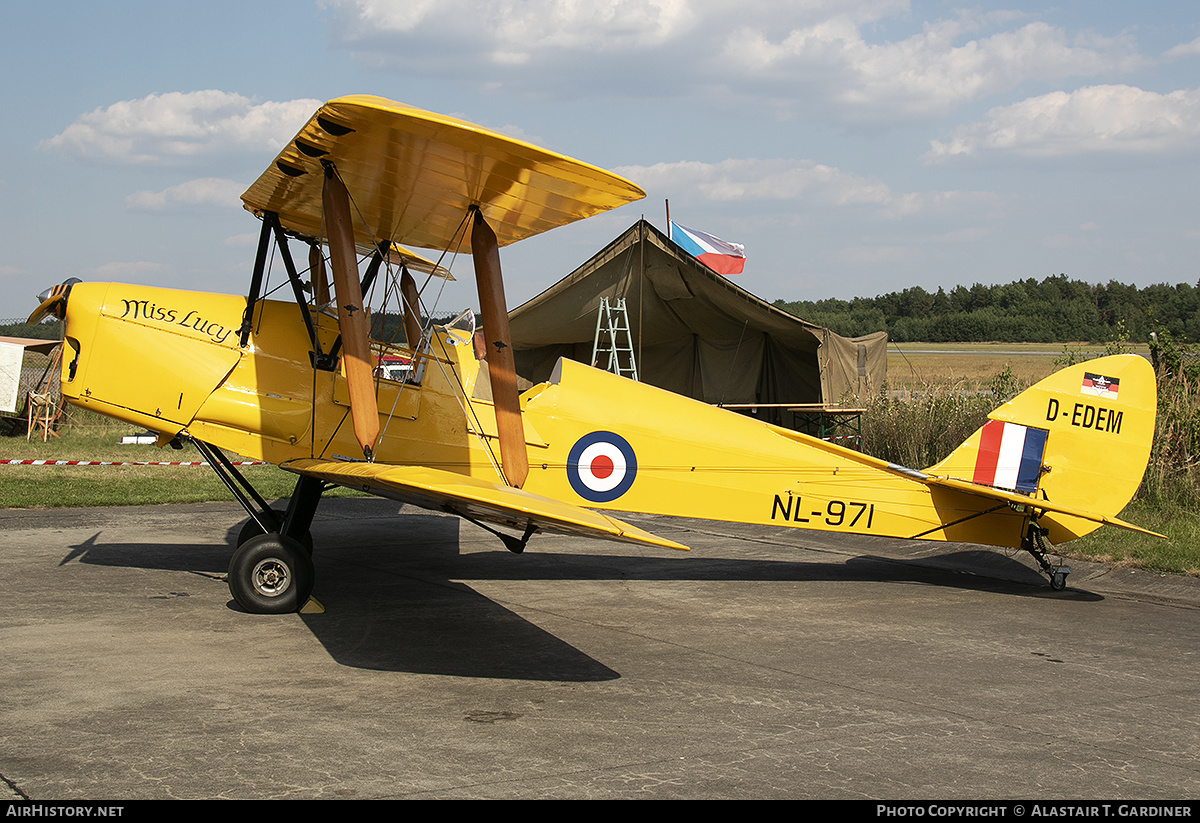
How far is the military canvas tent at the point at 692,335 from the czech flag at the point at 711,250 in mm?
1175

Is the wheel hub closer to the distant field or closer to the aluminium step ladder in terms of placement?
the aluminium step ladder

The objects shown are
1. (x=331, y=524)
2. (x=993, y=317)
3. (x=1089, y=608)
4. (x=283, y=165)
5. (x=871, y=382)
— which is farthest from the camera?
(x=993, y=317)

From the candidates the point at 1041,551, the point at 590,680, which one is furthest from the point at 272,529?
the point at 1041,551

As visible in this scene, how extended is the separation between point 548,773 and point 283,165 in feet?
14.5

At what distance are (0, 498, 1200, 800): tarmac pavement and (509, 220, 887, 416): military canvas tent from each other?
18.3 ft

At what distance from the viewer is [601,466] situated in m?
6.96

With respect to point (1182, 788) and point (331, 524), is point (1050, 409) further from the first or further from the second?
point (331, 524)

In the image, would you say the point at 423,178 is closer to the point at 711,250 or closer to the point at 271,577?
the point at 271,577

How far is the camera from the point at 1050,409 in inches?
292

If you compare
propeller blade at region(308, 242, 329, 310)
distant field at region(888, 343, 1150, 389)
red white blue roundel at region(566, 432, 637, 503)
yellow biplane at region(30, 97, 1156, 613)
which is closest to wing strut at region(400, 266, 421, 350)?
yellow biplane at region(30, 97, 1156, 613)

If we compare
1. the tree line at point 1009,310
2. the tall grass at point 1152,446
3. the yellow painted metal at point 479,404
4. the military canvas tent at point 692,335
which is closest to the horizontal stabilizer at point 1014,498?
the yellow painted metal at point 479,404

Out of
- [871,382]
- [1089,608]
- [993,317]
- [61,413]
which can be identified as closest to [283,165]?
[1089,608]

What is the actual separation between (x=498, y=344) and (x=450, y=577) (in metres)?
2.35

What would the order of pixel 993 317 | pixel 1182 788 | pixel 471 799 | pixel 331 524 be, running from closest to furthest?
pixel 471 799, pixel 1182 788, pixel 331 524, pixel 993 317
